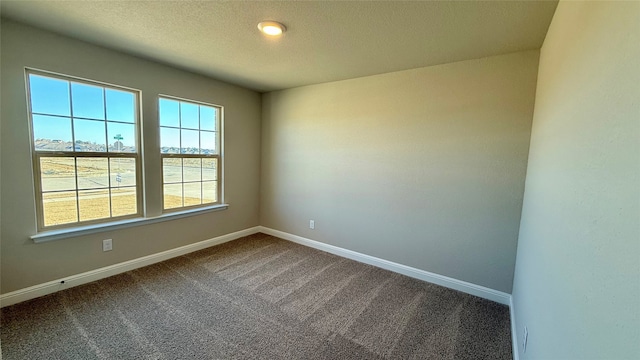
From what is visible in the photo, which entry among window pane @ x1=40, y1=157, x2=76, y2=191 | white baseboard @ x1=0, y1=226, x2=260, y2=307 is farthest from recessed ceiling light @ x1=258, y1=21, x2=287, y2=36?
white baseboard @ x1=0, y1=226, x2=260, y2=307

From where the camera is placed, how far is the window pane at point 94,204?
Answer: 263cm

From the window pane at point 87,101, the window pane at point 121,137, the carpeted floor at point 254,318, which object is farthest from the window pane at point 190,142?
the carpeted floor at point 254,318

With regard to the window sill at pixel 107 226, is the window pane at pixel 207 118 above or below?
above

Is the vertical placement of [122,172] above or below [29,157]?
below

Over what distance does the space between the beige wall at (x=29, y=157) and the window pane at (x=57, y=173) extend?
11cm

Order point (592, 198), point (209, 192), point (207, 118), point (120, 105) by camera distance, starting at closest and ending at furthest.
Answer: point (592, 198) < point (120, 105) < point (207, 118) < point (209, 192)

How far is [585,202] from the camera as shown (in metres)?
0.86

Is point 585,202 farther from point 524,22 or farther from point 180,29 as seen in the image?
point 180,29

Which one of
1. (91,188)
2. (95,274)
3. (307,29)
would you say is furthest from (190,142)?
(307,29)

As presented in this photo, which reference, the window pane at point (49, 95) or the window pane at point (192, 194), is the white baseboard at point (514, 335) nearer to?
the window pane at point (192, 194)

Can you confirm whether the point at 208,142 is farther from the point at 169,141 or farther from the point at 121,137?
the point at 121,137

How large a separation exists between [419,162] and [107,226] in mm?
3427

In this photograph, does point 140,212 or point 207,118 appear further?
point 207,118

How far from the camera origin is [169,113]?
10.6 ft
